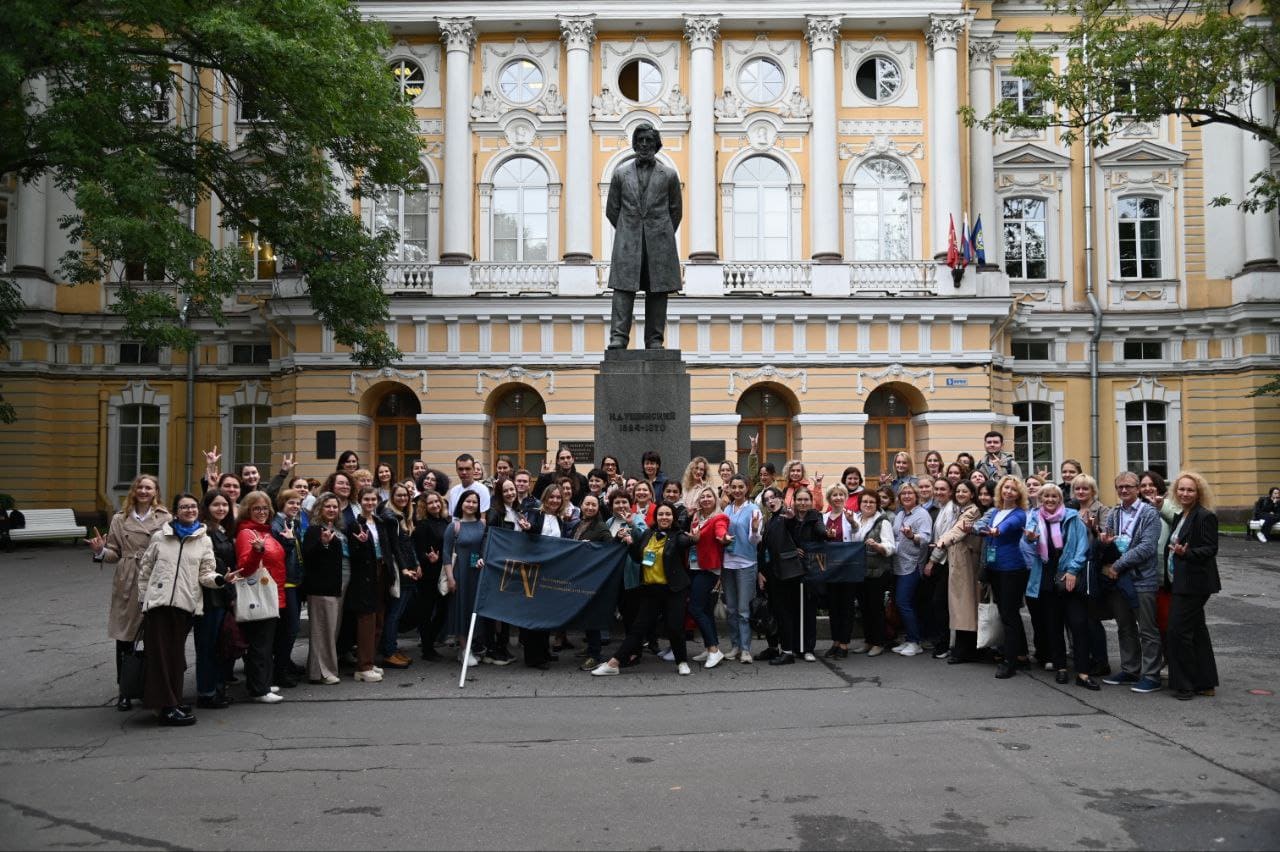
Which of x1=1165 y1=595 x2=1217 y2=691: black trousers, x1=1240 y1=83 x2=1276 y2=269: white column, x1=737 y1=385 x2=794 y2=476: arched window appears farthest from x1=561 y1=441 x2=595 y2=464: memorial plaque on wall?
x1=1240 y1=83 x2=1276 y2=269: white column

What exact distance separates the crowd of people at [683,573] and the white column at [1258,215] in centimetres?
2434

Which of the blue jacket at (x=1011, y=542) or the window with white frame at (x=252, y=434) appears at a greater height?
the window with white frame at (x=252, y=434)

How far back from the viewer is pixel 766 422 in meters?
30.3

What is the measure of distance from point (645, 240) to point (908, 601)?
5.82 metres

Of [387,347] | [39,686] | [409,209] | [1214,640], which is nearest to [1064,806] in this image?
[1214,640]

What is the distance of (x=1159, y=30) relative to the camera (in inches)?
793

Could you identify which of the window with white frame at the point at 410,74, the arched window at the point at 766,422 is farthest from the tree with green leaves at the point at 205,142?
the arched window at the point at 766,422

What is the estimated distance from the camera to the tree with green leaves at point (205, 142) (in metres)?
19.2

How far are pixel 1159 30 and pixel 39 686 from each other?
21539mm

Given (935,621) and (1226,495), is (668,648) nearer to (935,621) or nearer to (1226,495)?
(935,621)

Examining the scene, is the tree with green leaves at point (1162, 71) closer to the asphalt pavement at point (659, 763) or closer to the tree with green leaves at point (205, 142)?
the asphalt pavement at point (659, 763)

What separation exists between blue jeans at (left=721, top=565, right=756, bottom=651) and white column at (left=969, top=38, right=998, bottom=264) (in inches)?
940

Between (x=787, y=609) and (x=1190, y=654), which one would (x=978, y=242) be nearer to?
(x=787, y=609)

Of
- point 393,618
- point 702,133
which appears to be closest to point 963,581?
point 393,618
